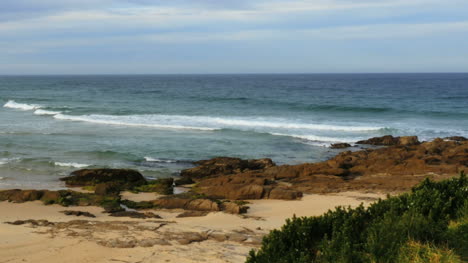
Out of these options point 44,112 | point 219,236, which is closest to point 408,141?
point 219,236

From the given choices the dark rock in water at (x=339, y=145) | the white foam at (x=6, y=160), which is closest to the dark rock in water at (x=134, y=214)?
the white foam at (x=6, y=160)

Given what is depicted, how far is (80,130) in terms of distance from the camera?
33562 millimetres

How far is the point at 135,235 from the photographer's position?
10922 millimetres

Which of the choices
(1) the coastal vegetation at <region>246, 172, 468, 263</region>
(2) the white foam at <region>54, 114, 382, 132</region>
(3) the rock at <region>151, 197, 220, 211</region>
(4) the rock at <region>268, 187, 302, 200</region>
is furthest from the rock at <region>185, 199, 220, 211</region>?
(2) the white foam at <region>54, 114, 382, 132</region>

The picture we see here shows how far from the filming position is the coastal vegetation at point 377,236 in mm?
6332

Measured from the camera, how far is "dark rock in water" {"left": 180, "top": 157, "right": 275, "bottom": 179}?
19.9m

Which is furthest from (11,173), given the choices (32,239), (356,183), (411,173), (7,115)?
(7,115)

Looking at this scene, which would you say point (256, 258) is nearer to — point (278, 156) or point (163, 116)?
point (278, 156)

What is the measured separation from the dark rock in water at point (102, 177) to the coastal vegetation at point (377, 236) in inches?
457

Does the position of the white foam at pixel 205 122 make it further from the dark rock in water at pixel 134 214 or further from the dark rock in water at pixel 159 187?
the dark rock in water at pixel 134 214

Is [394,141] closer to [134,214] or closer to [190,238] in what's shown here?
[134,214]

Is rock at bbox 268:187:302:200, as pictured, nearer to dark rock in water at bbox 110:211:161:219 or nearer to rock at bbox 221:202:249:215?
rock at bbox 221:202:249:215

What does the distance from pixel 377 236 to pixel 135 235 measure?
605 cm

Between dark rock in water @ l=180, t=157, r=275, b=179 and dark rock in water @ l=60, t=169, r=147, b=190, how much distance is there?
7.68 feet
